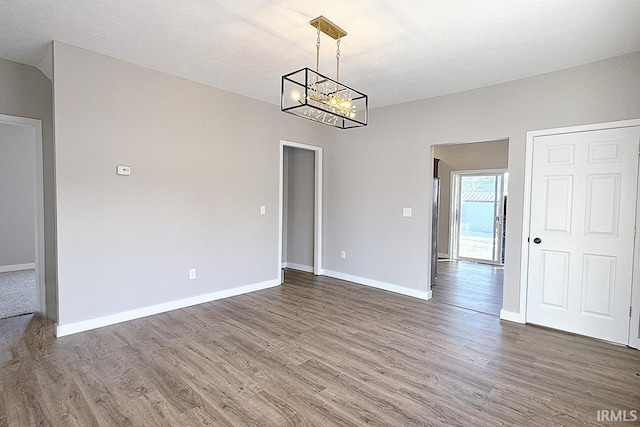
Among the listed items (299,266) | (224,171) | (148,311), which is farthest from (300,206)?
(148,311)

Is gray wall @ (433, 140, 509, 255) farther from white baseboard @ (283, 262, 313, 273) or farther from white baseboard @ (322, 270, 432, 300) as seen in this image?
white baseboard @ (283, 262, 313, 273)

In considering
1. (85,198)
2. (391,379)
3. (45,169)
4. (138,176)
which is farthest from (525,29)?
(45,169)

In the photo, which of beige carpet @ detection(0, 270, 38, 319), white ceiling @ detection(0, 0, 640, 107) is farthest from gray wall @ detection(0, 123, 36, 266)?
white ceiling @ detection(0, 0, 640, 107)

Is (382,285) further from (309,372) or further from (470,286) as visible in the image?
(309,372)

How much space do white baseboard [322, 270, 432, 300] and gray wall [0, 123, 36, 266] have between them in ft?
18.1

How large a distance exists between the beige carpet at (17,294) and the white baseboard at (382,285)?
4071mm

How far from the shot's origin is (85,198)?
3162mm

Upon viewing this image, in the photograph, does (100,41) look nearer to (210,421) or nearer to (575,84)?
(210,421)

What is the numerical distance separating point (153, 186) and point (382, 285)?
3.43 m

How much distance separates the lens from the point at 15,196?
5.97 metres

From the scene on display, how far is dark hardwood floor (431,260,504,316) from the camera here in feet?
13.9

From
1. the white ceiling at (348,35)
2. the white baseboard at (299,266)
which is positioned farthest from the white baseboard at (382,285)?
the white ceiling at (348,35)

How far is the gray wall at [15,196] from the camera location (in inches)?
228

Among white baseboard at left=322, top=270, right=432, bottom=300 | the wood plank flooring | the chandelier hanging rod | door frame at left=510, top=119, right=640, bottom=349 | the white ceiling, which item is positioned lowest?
the wood plank flooring
